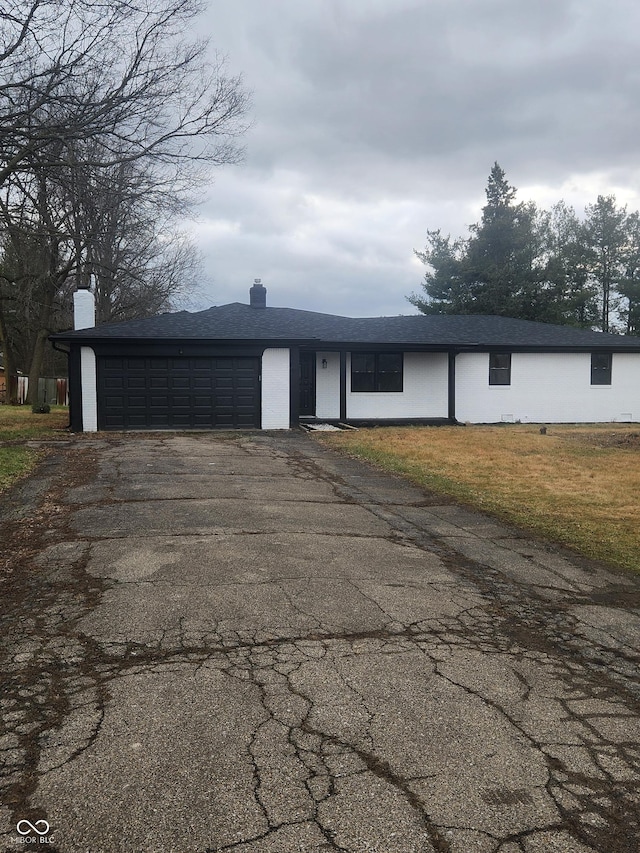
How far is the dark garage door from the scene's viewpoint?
727 inches

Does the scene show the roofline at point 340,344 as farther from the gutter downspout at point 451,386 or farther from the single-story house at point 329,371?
the gutter downspout at point 451,386

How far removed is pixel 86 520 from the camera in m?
7.14

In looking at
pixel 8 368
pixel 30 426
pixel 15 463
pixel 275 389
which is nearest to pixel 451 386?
pixel 275 389

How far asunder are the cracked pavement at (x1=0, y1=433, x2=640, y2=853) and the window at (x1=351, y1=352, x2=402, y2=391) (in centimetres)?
1489

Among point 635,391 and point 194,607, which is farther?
point 635,391

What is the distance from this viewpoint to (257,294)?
2583 centimetres

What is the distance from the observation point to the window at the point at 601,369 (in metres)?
22.5

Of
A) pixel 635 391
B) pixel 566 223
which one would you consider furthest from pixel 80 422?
pixel 566 223

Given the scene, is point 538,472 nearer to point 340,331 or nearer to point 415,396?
point 415,396

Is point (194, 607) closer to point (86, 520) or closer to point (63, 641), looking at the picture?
point (63, 641)

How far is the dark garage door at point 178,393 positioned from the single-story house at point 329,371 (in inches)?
1.2

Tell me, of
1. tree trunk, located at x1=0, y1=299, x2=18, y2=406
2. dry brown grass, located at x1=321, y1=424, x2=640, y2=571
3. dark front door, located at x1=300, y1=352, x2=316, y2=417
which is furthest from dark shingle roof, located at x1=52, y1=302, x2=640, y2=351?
tree trunk, located at x1=0, y1=299, x2=18, y2=406

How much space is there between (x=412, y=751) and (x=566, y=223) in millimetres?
55366

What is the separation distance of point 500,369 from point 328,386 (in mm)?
6030
